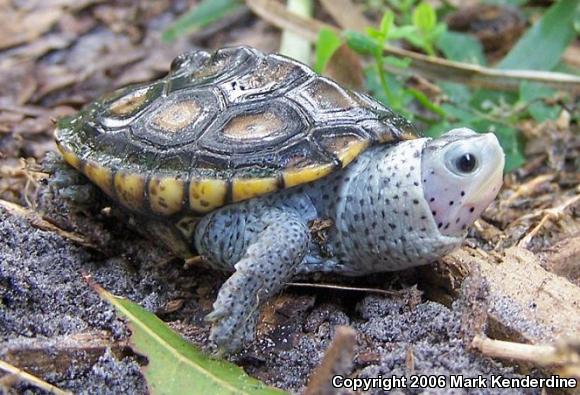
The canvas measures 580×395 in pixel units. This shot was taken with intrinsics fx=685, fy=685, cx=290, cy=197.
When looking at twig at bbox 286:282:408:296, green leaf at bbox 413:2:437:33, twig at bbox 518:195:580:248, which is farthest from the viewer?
green leaf at bbox 413:2:437:33

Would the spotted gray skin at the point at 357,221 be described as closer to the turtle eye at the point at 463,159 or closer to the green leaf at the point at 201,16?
the turtle eye at the point at 463,159

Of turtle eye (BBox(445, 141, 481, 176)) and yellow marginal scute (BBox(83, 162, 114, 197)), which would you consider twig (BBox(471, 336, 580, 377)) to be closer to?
turtle eye (BBox(445, 141, 481, 176))

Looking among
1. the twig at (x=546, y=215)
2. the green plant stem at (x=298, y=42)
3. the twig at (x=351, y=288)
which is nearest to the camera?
the twig at (x=351, y=288)

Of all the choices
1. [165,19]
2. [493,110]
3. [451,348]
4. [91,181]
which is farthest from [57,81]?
[451,348]

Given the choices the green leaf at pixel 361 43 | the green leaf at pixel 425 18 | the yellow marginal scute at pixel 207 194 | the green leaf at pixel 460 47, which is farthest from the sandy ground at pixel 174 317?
the green leaf at pixel 460 47

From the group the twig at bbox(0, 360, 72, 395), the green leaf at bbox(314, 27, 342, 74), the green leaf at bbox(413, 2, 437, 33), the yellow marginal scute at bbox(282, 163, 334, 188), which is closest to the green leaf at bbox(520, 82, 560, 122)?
the green leaf at bbox(413, 2, 437, 33)

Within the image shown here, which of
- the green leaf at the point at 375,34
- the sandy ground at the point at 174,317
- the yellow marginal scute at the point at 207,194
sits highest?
the green leaf at the point at 375,34

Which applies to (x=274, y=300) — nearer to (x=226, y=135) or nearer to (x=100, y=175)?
(x=226, y=135)
